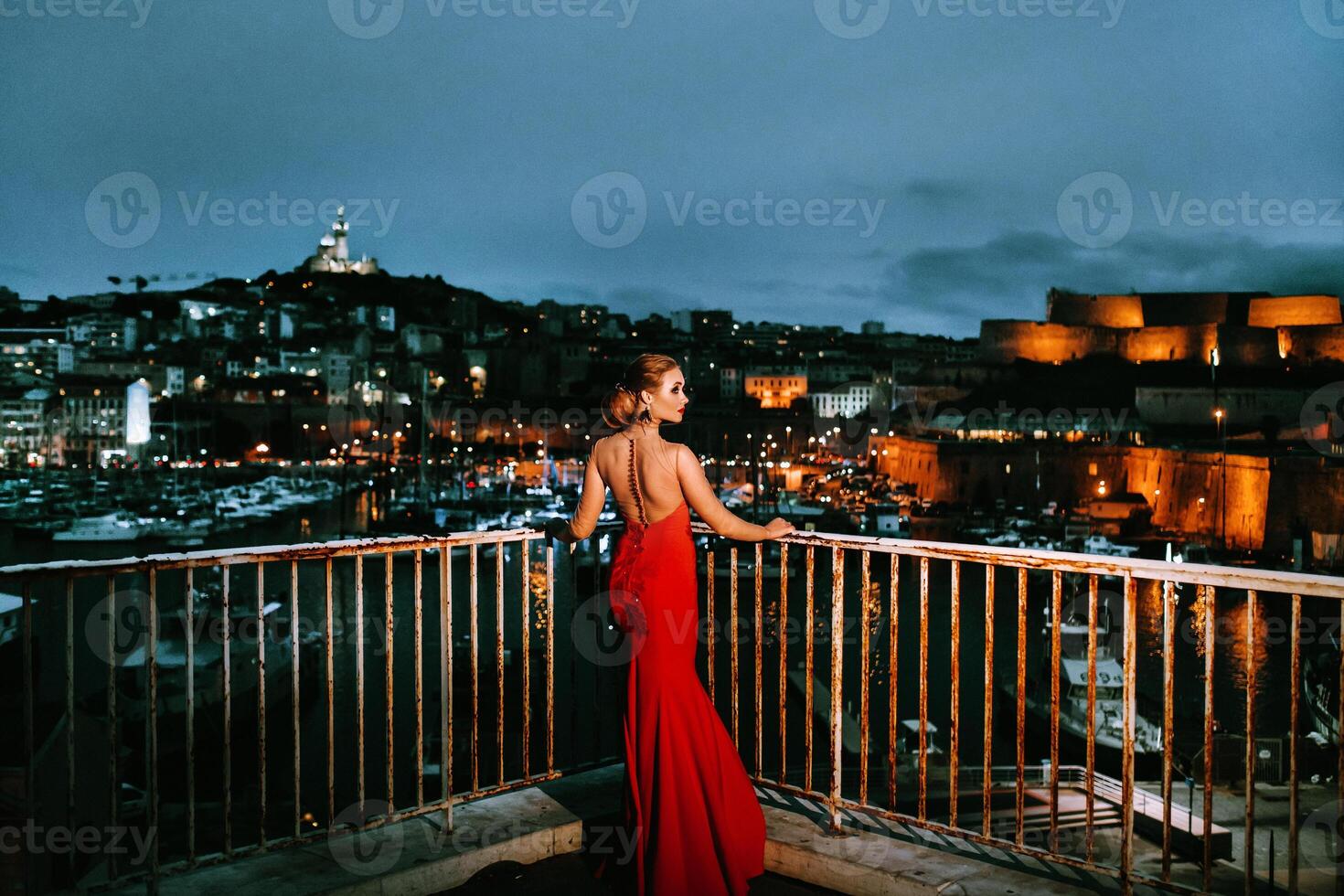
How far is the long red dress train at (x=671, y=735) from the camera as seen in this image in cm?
316

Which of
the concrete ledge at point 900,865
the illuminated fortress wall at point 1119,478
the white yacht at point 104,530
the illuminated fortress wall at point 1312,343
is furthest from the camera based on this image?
the illuminated fortress wall at point 1312,343

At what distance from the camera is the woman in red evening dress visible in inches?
125

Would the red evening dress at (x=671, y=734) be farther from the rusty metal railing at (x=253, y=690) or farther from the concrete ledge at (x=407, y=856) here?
the concrete ledge at (x=407, y=856)

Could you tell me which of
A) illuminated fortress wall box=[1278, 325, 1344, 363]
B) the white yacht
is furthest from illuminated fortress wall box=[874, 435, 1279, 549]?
the white yacht

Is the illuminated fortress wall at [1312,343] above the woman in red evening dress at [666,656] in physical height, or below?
above

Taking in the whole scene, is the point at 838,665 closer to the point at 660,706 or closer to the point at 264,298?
the point at 660,706

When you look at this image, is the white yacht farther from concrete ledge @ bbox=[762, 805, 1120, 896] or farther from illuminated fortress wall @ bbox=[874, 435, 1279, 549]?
concrete ledge @ bbox=[762, 805, 1120, 896]

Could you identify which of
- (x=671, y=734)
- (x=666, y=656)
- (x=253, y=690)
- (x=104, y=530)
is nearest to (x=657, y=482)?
(x=666, y=656)

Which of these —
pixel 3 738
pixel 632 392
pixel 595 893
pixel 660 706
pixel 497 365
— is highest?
pixel 497 365

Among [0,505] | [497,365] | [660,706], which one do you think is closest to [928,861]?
[660,706]

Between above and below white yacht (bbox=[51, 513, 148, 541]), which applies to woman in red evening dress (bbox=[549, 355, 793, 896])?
above

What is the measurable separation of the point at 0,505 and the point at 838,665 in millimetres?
54414

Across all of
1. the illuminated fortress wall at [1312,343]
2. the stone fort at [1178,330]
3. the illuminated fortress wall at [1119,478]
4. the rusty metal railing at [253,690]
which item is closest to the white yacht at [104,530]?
the rusty metal railing at [253,690]

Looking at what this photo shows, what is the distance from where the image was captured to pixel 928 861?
3.29 meters
